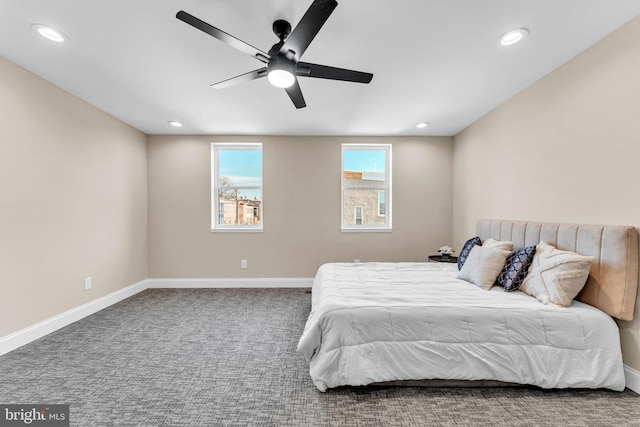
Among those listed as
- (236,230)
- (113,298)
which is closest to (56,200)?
(113,298)

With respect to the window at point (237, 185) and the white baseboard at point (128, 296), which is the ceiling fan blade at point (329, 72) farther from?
the window at point (237, 185)

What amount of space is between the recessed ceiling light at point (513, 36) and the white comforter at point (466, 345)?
191cm

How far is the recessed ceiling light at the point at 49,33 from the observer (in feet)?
6.37

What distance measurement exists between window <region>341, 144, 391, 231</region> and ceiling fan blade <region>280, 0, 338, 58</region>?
9.80ft

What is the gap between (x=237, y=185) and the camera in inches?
182

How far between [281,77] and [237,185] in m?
3.04

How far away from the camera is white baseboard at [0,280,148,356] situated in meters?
2.41

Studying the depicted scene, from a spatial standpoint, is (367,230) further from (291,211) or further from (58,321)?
(58,321)

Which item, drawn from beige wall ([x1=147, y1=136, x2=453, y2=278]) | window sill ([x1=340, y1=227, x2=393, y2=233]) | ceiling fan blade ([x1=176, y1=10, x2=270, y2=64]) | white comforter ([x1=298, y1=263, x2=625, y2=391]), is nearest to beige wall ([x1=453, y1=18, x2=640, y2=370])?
white comforter ([x1=298, y1=263, x2=625, y2=391])

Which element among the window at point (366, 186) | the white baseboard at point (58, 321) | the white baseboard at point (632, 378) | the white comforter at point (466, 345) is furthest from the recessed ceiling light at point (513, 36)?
the white baseboard at point (58, 321)

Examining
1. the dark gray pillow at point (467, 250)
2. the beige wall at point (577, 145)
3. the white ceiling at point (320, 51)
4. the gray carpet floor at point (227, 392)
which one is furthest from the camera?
the dark gray pillow at point (467, 250)

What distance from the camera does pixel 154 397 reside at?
183 centimetres

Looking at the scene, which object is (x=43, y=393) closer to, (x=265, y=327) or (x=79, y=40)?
(x=265, y=327)

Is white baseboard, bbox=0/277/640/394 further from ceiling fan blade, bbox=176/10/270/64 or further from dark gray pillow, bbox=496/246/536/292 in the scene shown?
ceiling fan blade, bbox=176/10/270/64
